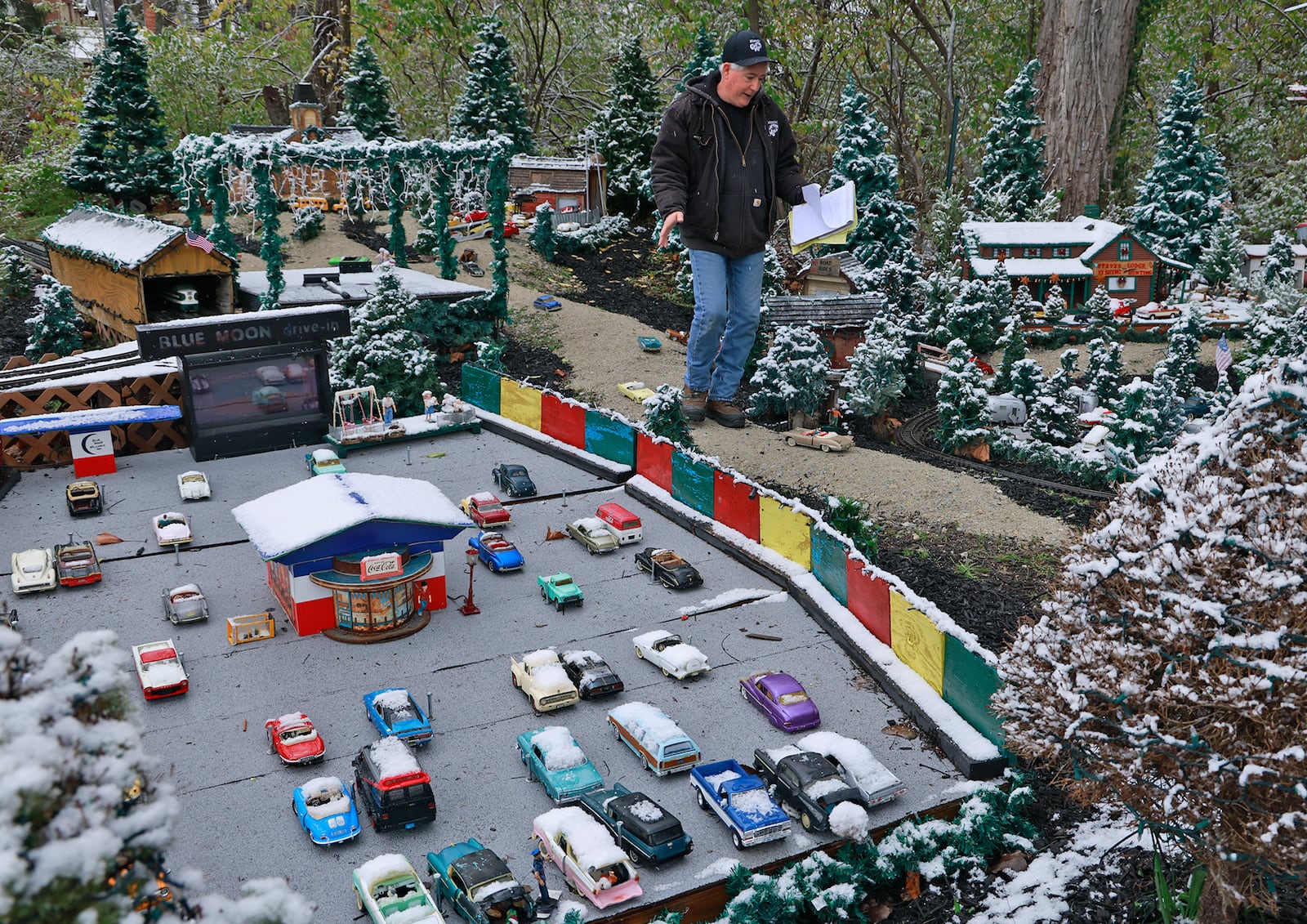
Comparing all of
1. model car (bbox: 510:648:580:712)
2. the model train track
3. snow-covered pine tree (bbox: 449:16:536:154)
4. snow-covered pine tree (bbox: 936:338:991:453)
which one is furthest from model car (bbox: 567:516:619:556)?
snow-covered pine tree (bbox: 449:16:536:154)

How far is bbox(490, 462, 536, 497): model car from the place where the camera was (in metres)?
15.3

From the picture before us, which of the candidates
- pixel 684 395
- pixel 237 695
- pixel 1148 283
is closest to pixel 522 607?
pixel 237 695

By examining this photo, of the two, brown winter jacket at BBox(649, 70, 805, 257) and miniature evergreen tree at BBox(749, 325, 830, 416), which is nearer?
brown winter jacket at BBox(649, 70, 805, 257)

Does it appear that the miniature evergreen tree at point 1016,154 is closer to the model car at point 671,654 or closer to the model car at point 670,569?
the model car at point 670,569

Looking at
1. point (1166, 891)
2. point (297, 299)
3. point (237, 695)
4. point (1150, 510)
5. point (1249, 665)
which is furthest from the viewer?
point (297, 299)

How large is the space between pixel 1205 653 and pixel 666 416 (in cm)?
1036

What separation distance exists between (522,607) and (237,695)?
3063 mm

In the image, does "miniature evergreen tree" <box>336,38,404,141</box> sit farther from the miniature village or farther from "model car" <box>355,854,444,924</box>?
"model car" <box>355,854,444,924</box>

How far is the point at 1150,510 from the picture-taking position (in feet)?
22.0

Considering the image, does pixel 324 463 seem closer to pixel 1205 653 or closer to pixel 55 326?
pixel 55 326

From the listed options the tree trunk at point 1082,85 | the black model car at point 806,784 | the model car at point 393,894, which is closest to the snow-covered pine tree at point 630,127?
the tree trunk at point 1082,85

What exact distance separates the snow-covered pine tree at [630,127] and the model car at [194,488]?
2062 cm

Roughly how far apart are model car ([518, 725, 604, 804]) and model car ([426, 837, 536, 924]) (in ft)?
3.16

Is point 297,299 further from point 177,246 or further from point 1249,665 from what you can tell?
point 1249,665
